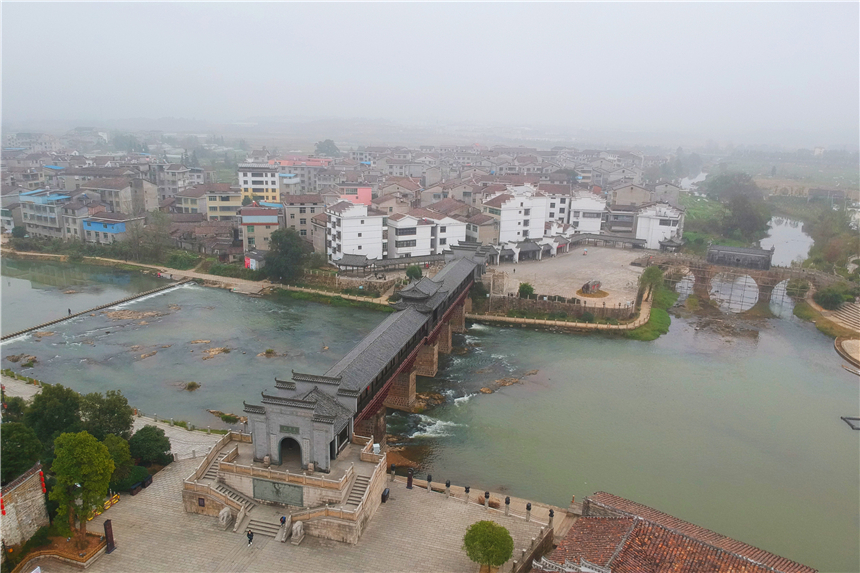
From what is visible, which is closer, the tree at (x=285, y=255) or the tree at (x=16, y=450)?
the tree at (x=16, y=450)

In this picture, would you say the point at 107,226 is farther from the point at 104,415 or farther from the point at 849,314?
the point at 849,314

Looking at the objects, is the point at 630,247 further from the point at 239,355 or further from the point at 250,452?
the point at 250,452

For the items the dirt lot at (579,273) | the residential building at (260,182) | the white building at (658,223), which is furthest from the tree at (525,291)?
the residential building at (260,182)

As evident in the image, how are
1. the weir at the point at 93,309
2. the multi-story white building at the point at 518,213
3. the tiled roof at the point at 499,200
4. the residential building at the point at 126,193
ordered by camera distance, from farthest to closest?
the residential building at the point at 126,193 < the multi-story white building at the point at 518,213 < the tiled roof at the point at 499,200 < the weir at the point at 93,309

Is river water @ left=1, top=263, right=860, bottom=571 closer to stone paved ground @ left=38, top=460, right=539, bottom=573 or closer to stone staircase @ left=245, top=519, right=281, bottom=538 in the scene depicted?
stone paved ground @ left=38, top=460, right=539, bottom=573

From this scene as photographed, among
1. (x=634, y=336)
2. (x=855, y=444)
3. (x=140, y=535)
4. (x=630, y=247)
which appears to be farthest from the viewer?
(x=630, y=247)

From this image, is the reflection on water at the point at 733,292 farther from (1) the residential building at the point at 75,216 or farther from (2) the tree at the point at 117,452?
(1) the residential building at the point at 75,216

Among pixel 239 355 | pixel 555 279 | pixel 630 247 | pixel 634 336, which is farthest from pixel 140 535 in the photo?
pixel 630 247
